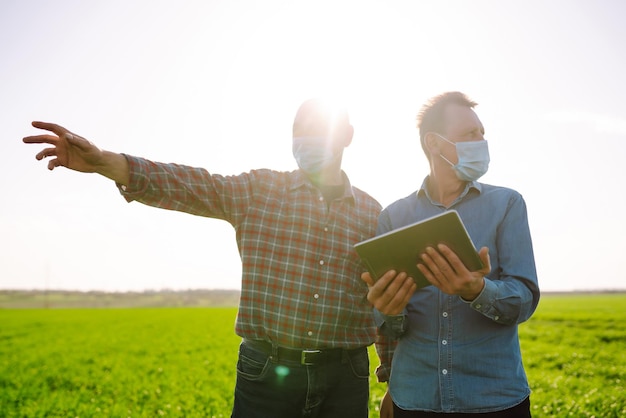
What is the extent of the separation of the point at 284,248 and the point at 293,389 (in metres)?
0.91

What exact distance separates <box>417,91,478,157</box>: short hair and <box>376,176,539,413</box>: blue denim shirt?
0.49 m

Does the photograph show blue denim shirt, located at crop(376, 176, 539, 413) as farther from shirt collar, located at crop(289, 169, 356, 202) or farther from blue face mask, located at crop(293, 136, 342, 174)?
blue face mask, located at crop(293, 136, 342, 174)

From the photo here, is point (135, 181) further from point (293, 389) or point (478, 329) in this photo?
point (478, 329)

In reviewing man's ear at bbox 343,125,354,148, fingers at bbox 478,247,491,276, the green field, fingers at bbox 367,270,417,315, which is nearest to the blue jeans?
fingers at bbox 367,270,417,315

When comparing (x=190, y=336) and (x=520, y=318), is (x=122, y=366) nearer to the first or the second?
(x=190, y=336)

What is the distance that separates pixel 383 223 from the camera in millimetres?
3068

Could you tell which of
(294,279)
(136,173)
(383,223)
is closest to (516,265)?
(383,223)

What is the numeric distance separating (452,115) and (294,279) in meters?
1.51

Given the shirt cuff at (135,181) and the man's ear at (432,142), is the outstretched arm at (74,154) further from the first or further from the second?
the man's ear at (432,142)

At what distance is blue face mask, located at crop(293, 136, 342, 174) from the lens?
11.0 feet

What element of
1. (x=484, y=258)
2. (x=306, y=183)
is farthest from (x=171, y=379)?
(x=484, y=258)

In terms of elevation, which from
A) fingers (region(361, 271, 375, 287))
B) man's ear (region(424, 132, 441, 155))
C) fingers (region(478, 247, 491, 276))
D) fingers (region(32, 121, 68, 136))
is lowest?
fingers (region(361, 271, 375, 287))

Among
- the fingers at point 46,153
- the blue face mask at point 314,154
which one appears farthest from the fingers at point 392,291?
the fingers at point 46,153

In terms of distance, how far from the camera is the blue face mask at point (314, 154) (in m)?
3.34
